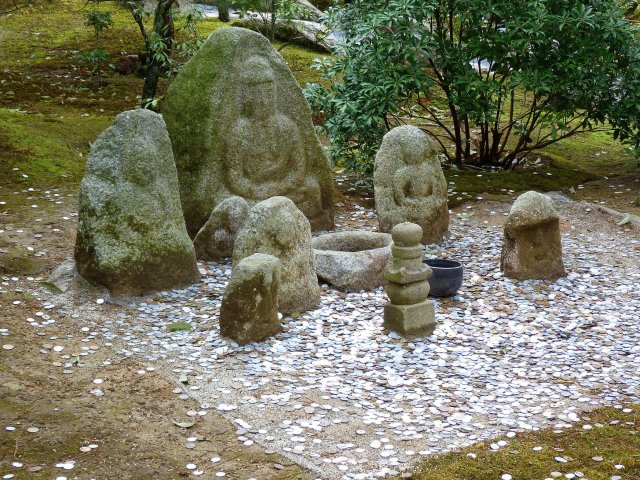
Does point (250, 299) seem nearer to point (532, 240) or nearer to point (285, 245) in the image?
point (285, 245)

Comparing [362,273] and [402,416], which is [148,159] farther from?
[402,416]

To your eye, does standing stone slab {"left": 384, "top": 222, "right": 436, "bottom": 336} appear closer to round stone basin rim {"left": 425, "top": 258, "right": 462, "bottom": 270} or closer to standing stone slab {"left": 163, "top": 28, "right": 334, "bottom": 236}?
round stone basin rim {"left": 425, "top": 258, "right": 462, "bottom": 270}

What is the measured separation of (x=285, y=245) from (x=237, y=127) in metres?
2.45

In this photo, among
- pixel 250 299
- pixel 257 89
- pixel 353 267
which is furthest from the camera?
pixel 257 89

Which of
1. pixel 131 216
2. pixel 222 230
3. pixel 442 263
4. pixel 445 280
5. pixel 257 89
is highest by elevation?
pixel 257 89

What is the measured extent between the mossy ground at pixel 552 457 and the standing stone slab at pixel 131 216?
12.3ft

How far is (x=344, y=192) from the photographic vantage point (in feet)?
40.1

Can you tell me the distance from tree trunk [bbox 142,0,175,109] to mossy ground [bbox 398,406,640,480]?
8172mm

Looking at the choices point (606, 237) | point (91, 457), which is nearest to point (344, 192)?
point (606, 237)

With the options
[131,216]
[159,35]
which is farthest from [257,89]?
[159,35]

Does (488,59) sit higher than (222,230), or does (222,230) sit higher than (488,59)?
(488,59)

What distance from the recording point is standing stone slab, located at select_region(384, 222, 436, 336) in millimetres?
7750

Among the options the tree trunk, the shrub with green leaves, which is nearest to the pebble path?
the shrub with green leaves

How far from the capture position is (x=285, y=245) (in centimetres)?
815
